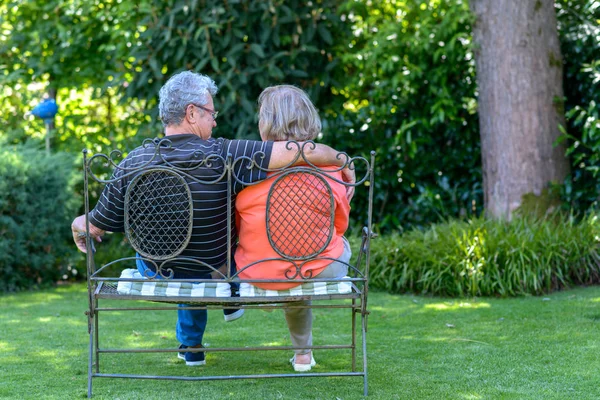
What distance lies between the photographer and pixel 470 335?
4.39 m

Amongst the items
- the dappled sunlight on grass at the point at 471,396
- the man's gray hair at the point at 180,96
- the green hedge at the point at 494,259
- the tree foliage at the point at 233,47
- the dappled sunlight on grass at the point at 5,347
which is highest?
the tree foliage at the point at 233,47

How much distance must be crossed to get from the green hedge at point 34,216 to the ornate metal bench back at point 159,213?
3301 millimetres

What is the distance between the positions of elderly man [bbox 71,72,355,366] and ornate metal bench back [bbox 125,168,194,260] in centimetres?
6

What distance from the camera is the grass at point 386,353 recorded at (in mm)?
3268

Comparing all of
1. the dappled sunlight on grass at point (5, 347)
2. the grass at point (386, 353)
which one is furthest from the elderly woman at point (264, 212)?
the dappled sunlight on grass at point (5, 347)

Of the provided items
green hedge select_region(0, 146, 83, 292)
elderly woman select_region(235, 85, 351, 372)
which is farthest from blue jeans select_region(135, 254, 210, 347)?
green hedge select_region(0, 146, 83, 292)

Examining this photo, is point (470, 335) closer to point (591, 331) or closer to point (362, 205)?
point (591, 331)

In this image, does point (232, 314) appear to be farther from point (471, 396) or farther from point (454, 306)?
point (454, 306)

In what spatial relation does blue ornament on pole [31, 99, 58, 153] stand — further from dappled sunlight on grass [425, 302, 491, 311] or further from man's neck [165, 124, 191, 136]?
man's neck [165, 124, 191, 136]

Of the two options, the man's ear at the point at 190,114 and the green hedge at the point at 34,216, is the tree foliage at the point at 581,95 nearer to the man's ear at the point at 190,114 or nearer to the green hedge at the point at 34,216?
the man's ear at the point at 190,114

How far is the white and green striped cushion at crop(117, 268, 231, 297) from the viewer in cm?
312

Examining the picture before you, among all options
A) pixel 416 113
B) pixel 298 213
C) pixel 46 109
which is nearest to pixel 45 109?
pixel 46 109

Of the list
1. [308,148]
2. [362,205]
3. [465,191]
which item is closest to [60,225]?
[362,205]

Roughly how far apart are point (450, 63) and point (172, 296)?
480cm
